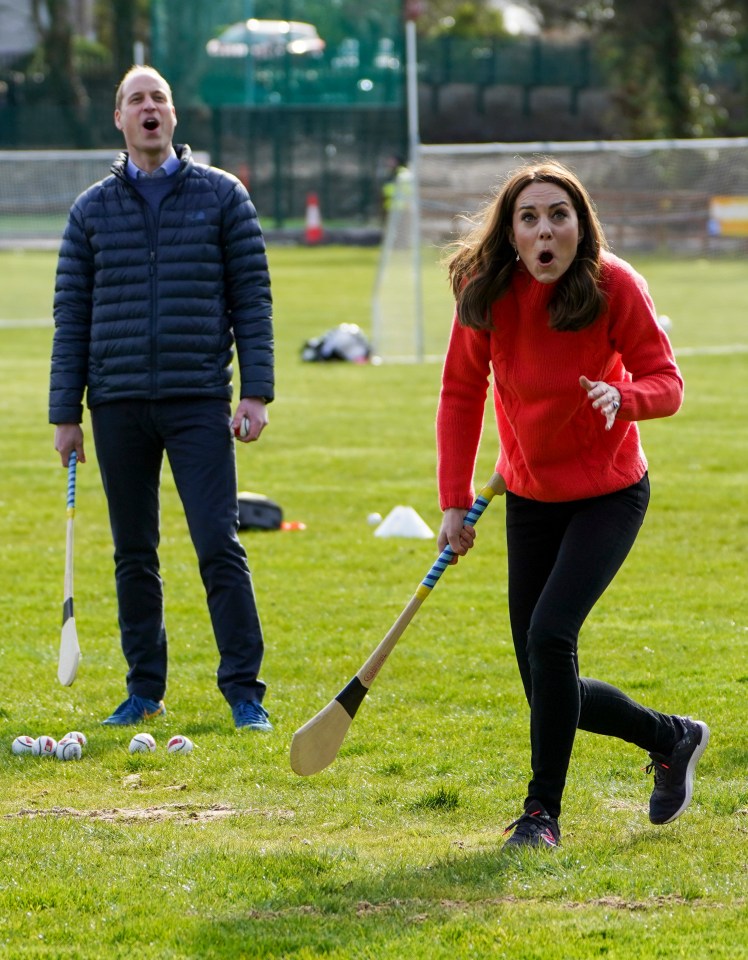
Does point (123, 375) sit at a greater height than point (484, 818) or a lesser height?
greater

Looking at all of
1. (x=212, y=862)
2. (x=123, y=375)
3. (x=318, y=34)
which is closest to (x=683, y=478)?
(x=123, y=375)

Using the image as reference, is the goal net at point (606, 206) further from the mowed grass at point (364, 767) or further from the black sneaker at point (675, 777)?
the black sneaker at point (675, 777)

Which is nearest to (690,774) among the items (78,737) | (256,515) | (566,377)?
(566,377)

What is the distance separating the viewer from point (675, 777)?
473 centimetres

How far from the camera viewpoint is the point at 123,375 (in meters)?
5.80

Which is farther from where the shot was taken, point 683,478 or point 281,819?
point 683,478

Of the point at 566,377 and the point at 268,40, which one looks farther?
the point at 268,40

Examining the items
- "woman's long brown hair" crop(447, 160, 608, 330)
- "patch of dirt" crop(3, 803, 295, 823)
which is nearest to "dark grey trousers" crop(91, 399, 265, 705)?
"patch of dirt" crop(3, 803, 295, 823)

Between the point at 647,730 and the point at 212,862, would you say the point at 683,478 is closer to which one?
the point at 647,730

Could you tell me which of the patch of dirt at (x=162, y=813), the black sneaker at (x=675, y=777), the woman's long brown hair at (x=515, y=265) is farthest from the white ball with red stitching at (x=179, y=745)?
the woman's long brown hair at (x=515, y=265)

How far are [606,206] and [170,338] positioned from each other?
15.6 m

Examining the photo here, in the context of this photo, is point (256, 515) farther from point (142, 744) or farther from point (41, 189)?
point (41, 189)

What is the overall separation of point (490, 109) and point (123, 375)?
1523 inches

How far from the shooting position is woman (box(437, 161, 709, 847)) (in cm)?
434
